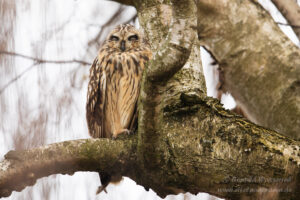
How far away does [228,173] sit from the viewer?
2275 millimetres

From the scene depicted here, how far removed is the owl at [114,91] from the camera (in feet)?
10.9

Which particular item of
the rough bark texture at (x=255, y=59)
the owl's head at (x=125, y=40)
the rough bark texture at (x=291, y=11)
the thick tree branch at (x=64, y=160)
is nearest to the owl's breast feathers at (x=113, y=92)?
the owl's head at (x=125, y=40)

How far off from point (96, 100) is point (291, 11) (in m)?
1.90

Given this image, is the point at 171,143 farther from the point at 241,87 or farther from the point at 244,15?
the point at 244,15

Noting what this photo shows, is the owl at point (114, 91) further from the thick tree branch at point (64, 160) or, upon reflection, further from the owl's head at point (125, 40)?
the thick tree branch at point (64, 160)

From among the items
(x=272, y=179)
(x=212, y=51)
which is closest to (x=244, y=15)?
(x=212, y=51)

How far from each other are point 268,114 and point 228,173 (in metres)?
1.37

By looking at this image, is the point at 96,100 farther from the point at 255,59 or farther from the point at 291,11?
the point at 291,11

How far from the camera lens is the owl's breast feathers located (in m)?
3.32

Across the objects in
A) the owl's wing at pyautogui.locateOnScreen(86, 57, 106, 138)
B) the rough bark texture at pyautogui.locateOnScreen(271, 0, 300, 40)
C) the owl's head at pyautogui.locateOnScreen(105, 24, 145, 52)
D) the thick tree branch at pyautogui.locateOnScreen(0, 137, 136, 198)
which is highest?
the rough bark texture at pyautogui.locateOnScreen(271, 0, 300, 40)

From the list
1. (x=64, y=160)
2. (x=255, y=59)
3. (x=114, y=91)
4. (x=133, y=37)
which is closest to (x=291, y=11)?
(x=255, y=59)

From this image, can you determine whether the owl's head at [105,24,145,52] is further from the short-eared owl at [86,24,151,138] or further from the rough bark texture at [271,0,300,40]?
the rough bark texture at [271,0,300,40]

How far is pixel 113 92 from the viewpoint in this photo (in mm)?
3350

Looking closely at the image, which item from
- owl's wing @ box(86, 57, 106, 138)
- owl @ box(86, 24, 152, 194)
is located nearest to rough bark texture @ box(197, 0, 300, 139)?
owl @ box(86, 24, 152, 194)
